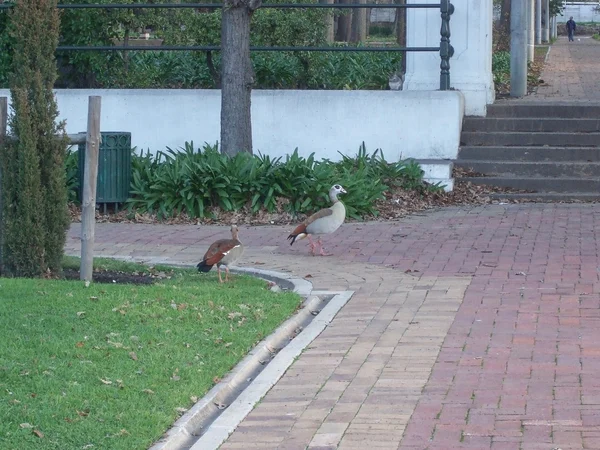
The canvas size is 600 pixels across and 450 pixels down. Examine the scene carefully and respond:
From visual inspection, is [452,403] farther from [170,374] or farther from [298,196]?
[298,196]

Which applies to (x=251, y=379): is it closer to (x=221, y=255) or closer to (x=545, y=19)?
(x=221, y=255)

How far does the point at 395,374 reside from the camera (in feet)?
21.4

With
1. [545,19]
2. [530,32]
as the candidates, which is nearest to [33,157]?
[530,32]

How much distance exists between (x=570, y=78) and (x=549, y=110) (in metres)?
8.52

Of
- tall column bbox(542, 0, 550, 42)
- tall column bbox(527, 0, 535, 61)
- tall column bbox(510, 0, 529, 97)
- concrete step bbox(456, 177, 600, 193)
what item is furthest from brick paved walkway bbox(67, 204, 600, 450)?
tall column bbox(542, 0, 550, 42)

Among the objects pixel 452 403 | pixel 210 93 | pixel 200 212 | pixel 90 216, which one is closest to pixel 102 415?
pixel 452 403

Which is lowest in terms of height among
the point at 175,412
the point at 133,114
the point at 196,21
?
the point at 175,412

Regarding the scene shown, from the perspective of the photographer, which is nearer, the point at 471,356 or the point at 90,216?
the point at 471,356

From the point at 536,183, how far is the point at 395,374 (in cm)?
865

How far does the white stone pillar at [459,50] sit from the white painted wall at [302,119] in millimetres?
796

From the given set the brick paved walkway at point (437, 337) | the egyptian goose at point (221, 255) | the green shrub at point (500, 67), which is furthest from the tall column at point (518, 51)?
the egyptian goose at point (221, 255)

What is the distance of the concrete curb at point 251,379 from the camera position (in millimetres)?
5398

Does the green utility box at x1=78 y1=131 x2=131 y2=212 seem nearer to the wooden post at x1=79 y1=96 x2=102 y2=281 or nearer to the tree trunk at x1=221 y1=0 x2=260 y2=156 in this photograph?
the tree trunk at x1=221 y1=0 x2=260 y2=156

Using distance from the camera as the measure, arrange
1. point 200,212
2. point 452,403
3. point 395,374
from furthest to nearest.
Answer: point 200,212 → point 395,374 → point 452,403
